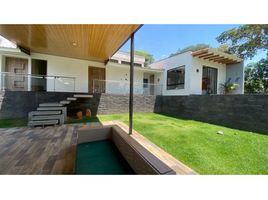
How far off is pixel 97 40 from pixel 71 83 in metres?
4.00

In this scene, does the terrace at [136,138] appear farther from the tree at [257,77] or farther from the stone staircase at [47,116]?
the tree at [257,77]

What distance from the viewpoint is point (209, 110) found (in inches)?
279

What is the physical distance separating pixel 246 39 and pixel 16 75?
1777cm

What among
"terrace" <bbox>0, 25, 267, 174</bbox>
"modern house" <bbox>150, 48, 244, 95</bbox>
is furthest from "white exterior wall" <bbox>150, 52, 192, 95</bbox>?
"terrace" <bbox>0, 25, 267, 174</bbox>

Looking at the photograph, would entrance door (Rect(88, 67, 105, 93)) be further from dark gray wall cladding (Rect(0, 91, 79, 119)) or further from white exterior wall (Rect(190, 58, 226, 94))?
white exterior wall (Rect(190, 58, 226, 94))

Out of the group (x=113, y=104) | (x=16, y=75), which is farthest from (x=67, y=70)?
(x=113, y=104)

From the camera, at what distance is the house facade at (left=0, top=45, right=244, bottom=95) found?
7.62 m

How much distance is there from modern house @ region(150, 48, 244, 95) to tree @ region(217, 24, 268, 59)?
5.55 metres

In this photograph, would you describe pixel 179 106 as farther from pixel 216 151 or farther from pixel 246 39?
pixel 246 39

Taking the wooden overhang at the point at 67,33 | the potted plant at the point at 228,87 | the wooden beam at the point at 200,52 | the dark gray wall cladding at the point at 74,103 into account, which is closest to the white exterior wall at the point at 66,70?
the dark gray wall cladding at the point at 74,103

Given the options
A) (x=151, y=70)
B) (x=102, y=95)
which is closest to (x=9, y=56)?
(x=102, y=95)

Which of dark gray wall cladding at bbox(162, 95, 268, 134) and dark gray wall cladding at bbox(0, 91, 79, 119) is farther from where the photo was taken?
dark gray wall cladding at bbox(0, 91, 79, 119)

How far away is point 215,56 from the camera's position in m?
8.56
